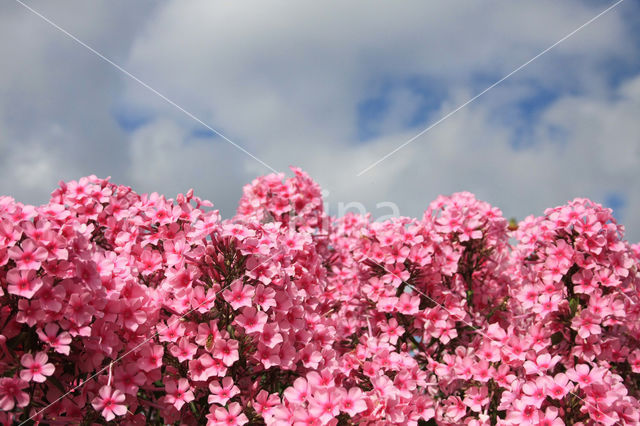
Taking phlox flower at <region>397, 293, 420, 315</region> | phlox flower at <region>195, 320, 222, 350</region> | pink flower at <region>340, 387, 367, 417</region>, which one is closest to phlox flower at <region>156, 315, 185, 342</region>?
phlox flower at <region>195, 320, 222, 350</region>

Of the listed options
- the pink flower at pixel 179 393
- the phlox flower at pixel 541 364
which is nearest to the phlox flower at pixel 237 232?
the pink flower at pixel 179 393

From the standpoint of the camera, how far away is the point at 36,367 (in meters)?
2.74

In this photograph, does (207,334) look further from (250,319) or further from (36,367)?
(36,367)

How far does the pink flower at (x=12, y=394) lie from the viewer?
104 inches

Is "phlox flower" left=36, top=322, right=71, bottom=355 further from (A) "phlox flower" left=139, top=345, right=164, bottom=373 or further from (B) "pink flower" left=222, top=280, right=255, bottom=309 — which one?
(B) "pink flower" left=222, top=280, right=255, bottom=309

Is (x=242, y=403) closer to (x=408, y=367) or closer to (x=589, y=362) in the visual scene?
(x=408, y=367)

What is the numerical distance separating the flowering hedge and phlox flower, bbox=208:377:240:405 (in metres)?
0.01

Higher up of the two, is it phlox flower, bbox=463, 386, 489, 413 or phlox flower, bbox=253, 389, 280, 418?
phlox flower, bbox=463, 386, 489, 413

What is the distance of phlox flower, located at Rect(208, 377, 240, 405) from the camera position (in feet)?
10.4

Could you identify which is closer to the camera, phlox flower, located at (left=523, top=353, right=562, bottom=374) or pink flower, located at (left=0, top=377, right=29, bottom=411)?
pink flower, located at (left=0, top=377, right=29, bottom=411)

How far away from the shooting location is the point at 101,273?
321 cm

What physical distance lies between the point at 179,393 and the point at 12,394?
37.4 inches

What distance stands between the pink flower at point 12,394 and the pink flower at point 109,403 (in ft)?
1.23

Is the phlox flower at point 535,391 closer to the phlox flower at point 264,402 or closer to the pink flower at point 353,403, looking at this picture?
the pink flower at point 353,403
